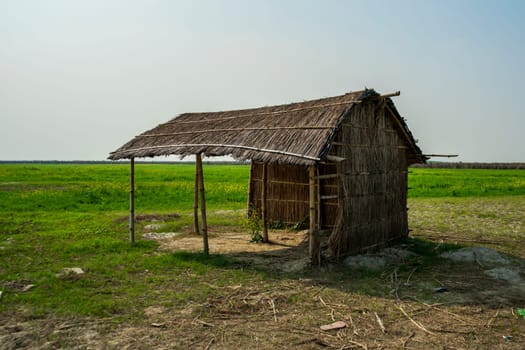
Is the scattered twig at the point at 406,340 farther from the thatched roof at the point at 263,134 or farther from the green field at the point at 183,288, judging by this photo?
the thatched roof at the point at 263,134

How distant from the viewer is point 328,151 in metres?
8.36

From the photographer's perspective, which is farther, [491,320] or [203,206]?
[203,206]

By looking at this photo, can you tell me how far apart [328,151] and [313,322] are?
3.54 meters

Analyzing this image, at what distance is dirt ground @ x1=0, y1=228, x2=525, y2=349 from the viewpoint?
5238 mm

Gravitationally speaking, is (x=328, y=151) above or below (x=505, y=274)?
above

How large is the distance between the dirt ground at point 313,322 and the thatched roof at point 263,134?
102 inches

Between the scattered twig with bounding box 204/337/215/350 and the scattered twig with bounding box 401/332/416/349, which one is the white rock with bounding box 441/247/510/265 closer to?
the scattered twig with bounding box 401/332/416/349

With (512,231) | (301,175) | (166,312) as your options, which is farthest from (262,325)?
(512,231)

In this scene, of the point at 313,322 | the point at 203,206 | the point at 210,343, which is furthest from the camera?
the point at 203,206

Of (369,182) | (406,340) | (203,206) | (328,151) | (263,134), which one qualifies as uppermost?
(263,134)

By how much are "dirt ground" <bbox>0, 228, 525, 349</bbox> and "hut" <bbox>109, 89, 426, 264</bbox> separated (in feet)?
6.06

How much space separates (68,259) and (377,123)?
778cm

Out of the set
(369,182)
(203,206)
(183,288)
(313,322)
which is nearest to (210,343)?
(313,322)

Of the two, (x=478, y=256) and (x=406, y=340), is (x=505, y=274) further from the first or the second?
(x=406, y=340)
